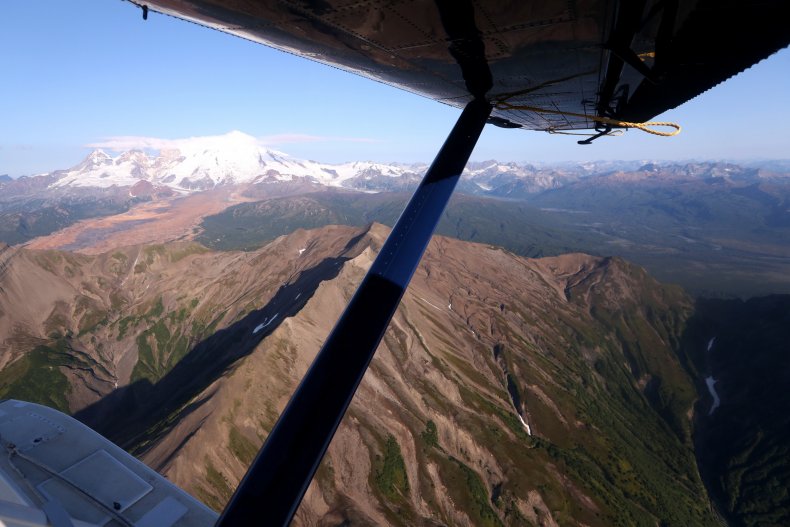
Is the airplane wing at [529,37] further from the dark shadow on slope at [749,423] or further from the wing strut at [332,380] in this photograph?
the dark shadow on slope at [749,423]

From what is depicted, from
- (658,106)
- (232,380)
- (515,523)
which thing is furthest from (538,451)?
(658,106)

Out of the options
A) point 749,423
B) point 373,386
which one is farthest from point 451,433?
point 749,423

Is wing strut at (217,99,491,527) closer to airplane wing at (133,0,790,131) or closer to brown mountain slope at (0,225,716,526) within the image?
airplane wing at (133,0,790,131)

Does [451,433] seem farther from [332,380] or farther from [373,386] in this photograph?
[332,380]

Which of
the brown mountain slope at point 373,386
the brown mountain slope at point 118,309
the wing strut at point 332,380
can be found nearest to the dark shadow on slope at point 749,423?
the brown mountain slope at point 373,386

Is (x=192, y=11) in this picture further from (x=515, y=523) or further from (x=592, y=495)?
(x=592, y=495)

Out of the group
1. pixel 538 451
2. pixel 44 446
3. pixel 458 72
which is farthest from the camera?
pixel 538 451
